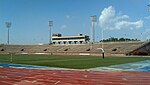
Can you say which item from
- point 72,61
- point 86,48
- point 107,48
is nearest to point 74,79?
point 72,61

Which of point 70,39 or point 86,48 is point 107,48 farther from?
point 70,39

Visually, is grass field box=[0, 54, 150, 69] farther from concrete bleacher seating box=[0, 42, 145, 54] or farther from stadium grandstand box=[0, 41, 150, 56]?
concrete bleacher seating box=[0, 42, 145, 54]

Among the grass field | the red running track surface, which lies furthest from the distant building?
the red running track surface

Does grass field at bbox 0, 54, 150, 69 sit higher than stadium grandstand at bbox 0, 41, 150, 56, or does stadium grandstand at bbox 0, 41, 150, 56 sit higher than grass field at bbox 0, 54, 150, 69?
stadium grandstand at bbox 0, 41, 150, 56

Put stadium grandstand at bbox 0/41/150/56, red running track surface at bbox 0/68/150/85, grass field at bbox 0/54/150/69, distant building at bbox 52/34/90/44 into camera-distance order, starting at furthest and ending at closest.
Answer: distant building at bbox 52/34/90/44
stadium grandstand at bbox 0/41/150/56
grass field at bbox 0/54/150/69
red running track surface at bbox 0/68/150/85

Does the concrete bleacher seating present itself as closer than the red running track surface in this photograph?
No

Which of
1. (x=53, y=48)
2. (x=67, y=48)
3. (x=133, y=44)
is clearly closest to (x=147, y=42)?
(x=133, y=44)

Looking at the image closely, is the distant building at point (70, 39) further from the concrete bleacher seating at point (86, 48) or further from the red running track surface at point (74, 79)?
the red running track surface at point (74, 79)

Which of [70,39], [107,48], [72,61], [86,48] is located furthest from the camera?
[70,39]

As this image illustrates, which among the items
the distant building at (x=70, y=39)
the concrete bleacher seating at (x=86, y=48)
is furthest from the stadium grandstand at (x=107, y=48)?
the distant building at (x=70, y=39)

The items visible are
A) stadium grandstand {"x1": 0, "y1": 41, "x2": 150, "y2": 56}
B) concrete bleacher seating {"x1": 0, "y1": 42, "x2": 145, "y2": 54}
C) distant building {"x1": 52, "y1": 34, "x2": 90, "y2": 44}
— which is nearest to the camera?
stadium grandstand {"x1": 0, "y1": 41, "x2": 150, "y2": 56}

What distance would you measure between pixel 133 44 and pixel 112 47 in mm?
6035

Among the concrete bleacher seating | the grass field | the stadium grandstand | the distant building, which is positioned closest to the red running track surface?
the grass field

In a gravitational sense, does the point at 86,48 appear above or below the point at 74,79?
above
